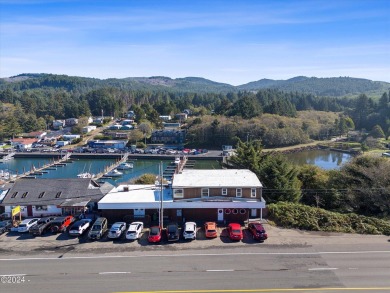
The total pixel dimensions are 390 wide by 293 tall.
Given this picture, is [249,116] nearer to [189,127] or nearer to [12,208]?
[189,127]

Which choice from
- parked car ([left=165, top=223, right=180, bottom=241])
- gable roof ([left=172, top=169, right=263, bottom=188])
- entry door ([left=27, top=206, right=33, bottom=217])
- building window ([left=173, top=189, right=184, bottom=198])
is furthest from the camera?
entry door ([left=27, top=206, right=33, bottom=217])

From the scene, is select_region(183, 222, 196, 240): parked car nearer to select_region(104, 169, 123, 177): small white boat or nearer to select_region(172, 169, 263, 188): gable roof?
select_region(172, 169, 263, 188): gable roof

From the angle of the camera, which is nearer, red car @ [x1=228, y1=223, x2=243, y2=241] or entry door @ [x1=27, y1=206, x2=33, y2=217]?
red car @ [x1=228, y1=223, x2=243, y2=241]

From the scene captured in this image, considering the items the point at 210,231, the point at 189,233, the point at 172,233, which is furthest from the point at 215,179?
the point at 172,233

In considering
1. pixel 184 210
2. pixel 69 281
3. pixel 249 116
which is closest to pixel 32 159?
pixel 249 116

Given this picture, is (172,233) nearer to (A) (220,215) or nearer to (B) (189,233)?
(B) (189,233)

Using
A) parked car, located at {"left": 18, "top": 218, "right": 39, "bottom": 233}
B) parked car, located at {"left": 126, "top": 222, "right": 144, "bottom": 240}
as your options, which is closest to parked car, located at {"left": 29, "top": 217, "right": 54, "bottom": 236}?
parked car, located at {"left": 18, "top": 218, "right": 39, "bottom": 233}

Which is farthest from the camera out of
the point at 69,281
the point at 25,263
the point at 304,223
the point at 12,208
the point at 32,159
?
the point at 32,159
